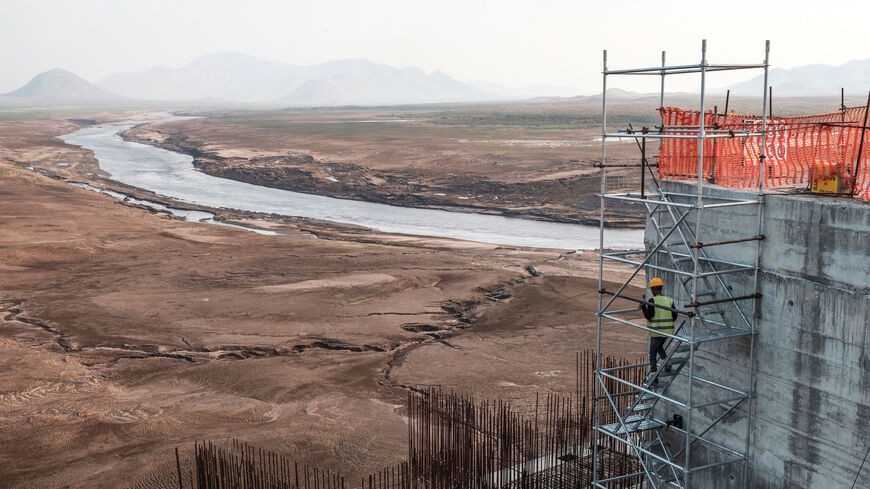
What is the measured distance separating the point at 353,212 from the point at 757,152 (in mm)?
37754

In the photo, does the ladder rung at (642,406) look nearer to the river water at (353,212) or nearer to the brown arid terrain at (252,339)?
the brown arid terrain at (252,339)

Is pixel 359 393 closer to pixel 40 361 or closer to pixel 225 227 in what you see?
pixel 40 361

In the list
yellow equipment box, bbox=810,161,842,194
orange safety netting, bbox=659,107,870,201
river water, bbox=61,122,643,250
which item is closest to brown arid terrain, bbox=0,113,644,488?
river water, bbox=61,122,643,250

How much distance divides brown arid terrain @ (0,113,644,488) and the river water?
13.1 ft

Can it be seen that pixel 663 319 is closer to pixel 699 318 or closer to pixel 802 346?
pixel 699 318

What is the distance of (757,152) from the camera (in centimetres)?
1283

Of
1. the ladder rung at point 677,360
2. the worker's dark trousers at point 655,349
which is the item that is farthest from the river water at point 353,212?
the ladder rung at point 677,360

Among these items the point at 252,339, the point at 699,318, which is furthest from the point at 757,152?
the point at 252,339

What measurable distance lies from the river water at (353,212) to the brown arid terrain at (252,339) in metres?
3.98

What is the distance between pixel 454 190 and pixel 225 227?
18583 mm

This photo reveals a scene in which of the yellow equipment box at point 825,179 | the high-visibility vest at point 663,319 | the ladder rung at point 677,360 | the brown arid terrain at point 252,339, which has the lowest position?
the brown arid terrain at point 252,339

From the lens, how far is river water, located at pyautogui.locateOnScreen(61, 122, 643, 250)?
128 ft

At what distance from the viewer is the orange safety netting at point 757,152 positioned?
11.2m

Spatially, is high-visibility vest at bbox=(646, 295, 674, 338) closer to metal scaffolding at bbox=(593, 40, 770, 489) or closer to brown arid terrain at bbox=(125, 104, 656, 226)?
metal scaffolding at bbox=(593, 40, 770, 489)
